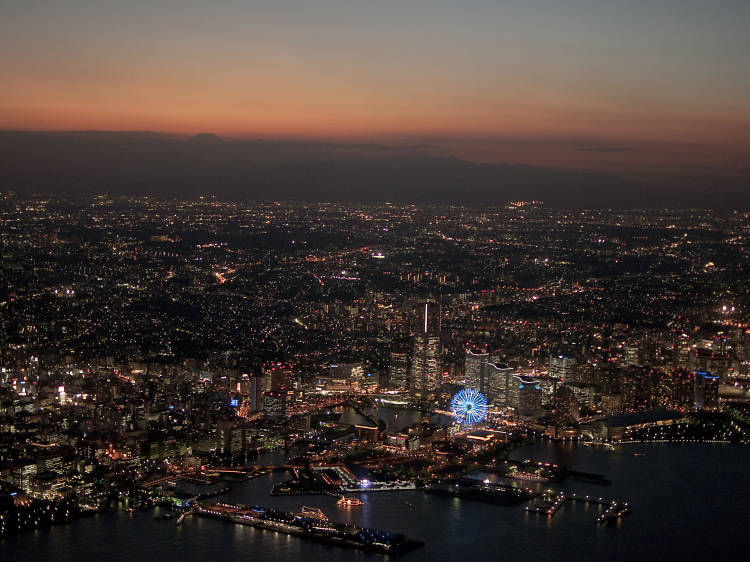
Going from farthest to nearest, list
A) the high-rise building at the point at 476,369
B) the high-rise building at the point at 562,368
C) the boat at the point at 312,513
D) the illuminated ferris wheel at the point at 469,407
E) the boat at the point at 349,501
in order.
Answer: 1. the high-rise building at the point at 562,368
2. the high-rise building at the point at 476,369
3. the illuminated ferris wheel at the point at 469,407
4. the boat at the point at 349,501
5. the boat at the point at 312,513

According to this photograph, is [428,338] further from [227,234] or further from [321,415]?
[227,234]

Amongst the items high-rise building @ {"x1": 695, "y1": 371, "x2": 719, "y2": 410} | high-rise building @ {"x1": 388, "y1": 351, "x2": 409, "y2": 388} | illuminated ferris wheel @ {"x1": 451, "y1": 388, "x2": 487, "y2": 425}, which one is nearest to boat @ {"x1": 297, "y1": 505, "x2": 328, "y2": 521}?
illuminated ferris wheel @ {"x1": 451, "y1": 388, "x2": 487, "y2": 425}

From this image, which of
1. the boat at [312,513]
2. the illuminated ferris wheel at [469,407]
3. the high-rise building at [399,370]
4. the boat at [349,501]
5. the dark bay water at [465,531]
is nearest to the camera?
the dark bay water at [465,531]

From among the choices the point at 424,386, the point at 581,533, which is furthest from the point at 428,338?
the point at 581,533

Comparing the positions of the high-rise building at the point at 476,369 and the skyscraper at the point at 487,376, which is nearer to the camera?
the skyscraper at the point at 487,376

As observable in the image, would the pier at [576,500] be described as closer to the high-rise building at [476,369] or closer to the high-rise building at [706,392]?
the high-rise building at [476,369]

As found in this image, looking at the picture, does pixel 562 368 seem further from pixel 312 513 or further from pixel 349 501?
pixel 312 513

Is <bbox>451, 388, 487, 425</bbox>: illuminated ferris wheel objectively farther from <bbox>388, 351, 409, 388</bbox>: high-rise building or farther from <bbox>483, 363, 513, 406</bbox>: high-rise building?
<bbox>388, 351, 409, 388</bbox>: high-rise building

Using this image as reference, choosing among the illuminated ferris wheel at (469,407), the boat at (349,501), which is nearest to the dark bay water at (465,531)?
the boat at (349,501)

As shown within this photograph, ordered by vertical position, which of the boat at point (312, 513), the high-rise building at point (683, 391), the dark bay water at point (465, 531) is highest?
the high-rise building at point (683, 391)
